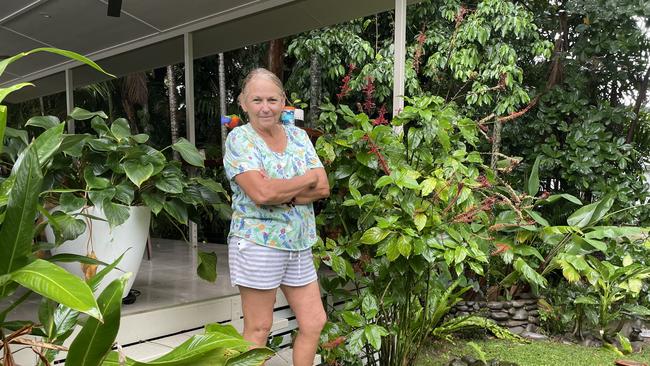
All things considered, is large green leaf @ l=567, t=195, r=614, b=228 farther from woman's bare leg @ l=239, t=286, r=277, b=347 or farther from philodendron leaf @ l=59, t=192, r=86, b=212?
philodendron leaf @ l=59, t=192, r=86, b=212

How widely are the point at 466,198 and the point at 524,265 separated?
1.10 m

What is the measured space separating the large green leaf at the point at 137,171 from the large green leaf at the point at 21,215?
108 centimetres

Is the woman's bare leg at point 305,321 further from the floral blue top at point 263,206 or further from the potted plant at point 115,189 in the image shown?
the potted plant at point 115,189

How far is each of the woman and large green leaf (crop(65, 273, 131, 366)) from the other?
32.5 inches

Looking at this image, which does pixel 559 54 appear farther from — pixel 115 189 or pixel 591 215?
pixel 115 189

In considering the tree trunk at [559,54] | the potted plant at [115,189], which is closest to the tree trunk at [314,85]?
the tree trunk at [559,54]

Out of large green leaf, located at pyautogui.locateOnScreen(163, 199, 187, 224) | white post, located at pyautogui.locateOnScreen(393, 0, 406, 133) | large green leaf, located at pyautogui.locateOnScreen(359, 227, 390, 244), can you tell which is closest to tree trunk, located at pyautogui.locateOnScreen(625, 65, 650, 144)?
white post, located at pyautogui.locateOnScreen(393, 0, 406, 133)

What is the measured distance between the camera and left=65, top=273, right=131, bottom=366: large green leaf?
32.8 inches

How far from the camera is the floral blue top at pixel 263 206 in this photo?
67.2 inches

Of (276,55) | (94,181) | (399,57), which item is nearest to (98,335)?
(94,181)

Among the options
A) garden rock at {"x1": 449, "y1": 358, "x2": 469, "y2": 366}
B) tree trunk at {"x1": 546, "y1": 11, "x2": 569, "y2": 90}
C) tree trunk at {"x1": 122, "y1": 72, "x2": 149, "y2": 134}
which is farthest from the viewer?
tree trunk at {"x1": 122, "y1": 72, "x2": 149, "y2": 134}

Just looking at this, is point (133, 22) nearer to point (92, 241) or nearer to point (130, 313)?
point (92, 241)

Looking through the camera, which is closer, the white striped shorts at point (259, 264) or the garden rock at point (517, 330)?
the white striped shorts at point (259, 264)

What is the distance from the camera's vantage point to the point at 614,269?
10.5 feet
